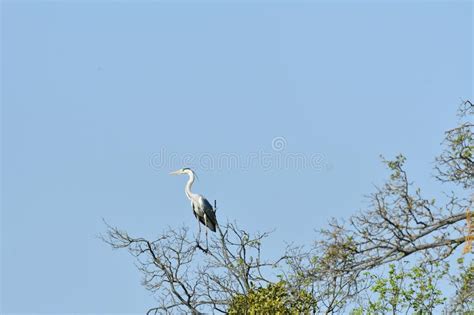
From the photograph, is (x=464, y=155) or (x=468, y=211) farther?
(x=464, y=155)

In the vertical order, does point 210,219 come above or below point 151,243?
above

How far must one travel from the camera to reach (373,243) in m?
12.0

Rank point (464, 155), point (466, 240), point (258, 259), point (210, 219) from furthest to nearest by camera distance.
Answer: point (210, 219) → point (258, 259) → point (464, 155) → point (466, 240)

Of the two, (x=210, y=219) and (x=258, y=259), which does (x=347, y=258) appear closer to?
(x=258, y=259)

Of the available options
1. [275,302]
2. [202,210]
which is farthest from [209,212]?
[275,302]

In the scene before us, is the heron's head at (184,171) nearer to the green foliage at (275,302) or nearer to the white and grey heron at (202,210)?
the white and grey heron at (202,210)

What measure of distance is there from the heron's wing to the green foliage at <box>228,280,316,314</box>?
20.2ft

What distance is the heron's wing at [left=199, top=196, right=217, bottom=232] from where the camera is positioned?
20.7 metres

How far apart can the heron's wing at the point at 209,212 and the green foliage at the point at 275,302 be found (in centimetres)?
617

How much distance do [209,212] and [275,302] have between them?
7.13 meters

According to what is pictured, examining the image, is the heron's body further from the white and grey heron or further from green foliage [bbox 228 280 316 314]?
green foliage [bbox 228 280 316 314]

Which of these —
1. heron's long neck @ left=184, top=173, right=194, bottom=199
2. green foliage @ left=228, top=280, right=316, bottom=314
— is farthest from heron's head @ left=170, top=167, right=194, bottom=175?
green foliage @ left=228, top=280, right=316, bottom=314

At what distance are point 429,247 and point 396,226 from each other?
19.0 inches

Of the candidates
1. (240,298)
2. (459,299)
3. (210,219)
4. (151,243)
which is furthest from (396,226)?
(210,219)
